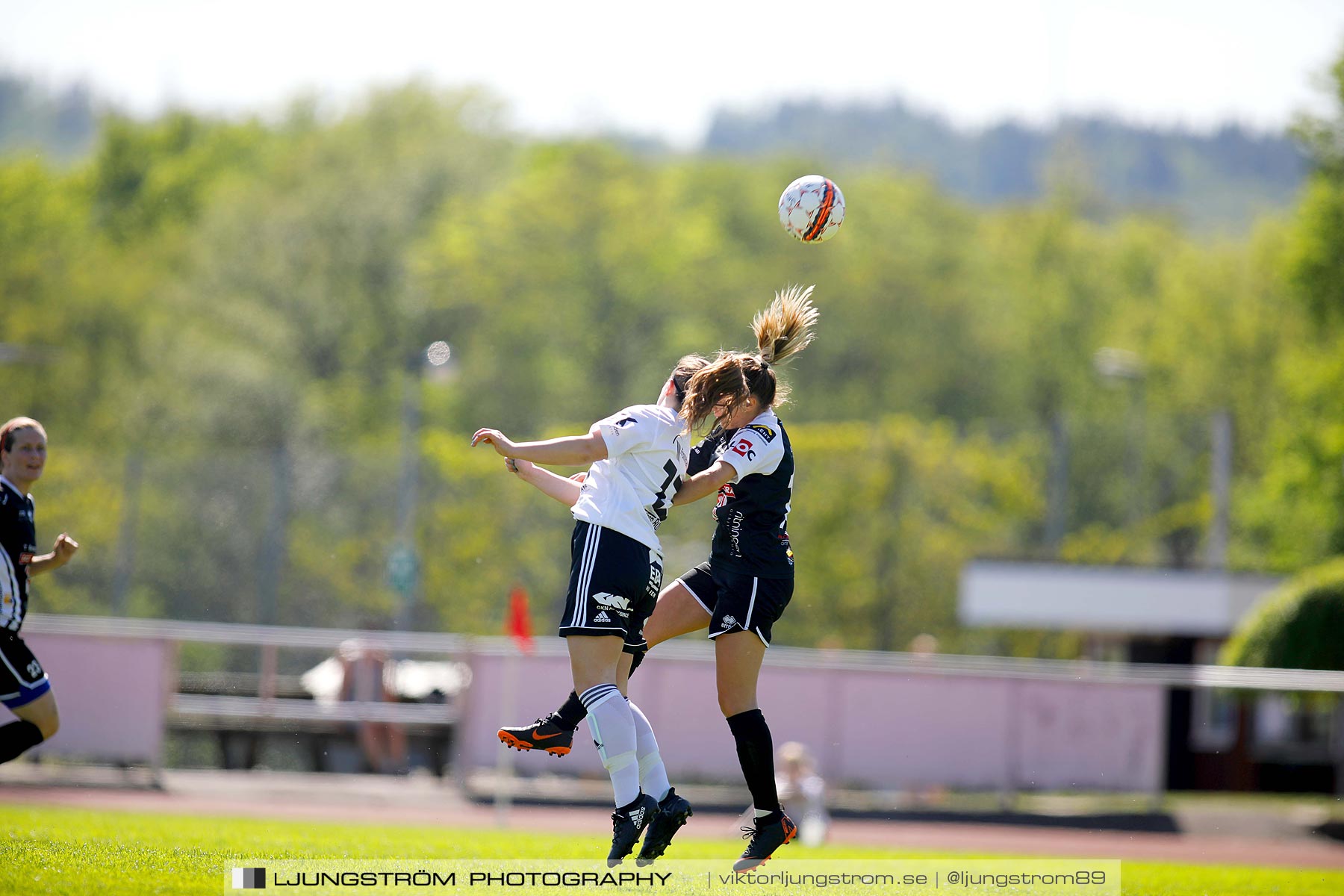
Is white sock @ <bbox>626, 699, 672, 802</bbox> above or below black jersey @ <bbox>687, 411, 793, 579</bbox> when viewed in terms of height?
below

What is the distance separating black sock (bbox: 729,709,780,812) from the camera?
6.77 metres

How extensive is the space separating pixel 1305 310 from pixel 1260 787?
1525 centimetres

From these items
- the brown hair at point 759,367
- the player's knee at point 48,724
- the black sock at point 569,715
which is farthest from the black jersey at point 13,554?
the brown hair at point 759,367

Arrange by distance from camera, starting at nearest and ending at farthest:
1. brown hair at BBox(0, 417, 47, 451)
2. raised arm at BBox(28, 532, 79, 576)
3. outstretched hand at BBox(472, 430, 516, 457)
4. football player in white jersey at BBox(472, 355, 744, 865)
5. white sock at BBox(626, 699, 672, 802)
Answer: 1. outstretched hand at BBox(472, 430, 516, 457)
2. football player in white jersey at BBox(472, 355, 744, 865)
3. white sock at BBox(626, 699, 672, 802)
4. brown hair at BBox(0, 417, 47, 451)
5. raised arm at BBox(28, 532, 79, 576)

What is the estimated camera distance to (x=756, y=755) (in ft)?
22.2

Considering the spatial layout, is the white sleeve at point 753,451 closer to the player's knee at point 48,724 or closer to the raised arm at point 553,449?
the raised arm at point 553,449

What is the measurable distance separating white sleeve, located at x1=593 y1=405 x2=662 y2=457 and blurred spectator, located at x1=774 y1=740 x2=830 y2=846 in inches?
292

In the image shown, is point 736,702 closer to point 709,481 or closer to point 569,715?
point 569,715

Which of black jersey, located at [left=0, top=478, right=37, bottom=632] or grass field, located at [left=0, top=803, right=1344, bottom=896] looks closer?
grass field, located at [left=0, top=803, right=1344, bottom=896]

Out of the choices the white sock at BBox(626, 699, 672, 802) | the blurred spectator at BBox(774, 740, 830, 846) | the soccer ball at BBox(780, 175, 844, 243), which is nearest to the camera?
the white sock at BBox(626, 699, 672, 802)

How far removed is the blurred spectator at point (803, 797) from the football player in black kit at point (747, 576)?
650 centimetres

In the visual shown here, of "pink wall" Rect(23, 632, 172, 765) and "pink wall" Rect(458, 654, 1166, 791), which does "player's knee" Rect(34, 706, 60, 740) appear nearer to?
"pink wall" Rect(23, 632, 172, 765)

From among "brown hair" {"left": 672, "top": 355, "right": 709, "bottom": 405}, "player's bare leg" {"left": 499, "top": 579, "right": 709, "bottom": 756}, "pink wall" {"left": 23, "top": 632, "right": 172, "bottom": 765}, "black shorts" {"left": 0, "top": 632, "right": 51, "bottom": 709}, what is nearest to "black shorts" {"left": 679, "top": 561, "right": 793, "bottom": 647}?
"player's bare leg" {"left": 499, "top": 579, "right": 709, "bottom": 756}

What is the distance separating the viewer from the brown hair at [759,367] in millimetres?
6777
